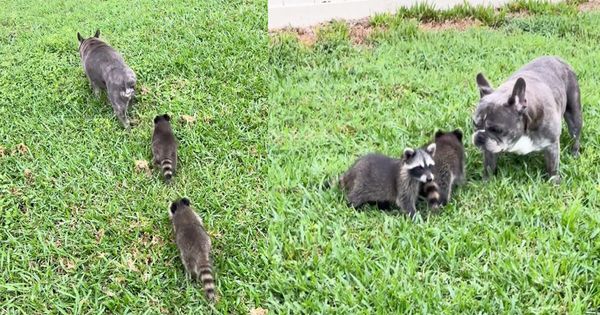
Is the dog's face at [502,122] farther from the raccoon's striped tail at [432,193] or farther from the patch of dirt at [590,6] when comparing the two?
the patch of dirt at [590,6]

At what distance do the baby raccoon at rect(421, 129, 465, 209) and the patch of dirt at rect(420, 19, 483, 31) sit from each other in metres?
4.43

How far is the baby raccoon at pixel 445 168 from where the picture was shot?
424cm

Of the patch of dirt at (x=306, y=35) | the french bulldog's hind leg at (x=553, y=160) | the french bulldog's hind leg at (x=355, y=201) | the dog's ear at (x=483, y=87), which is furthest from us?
the patch of dirt at (x=306, y=35)

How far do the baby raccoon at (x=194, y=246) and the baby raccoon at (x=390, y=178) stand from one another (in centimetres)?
109

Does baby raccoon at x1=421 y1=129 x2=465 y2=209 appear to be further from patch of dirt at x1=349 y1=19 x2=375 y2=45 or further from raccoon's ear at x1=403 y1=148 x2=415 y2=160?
patch of dirt at x1=349 y1=19 x2=375 y2=45

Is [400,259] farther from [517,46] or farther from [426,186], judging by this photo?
[517,46]

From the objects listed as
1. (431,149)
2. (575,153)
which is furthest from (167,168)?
(575,153)

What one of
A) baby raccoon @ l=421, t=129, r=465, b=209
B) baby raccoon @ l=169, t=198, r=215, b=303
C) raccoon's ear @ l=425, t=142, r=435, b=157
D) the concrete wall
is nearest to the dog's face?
baby raccoon @ l=421, t=129, r=465, b=209

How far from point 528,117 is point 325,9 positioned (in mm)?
5247

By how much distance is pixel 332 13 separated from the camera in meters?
9.10

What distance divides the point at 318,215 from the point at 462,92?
8.80 feet

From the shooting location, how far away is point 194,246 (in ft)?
12.7

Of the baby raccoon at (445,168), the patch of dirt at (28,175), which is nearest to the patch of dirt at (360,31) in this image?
the baby raccoon at (445,168)

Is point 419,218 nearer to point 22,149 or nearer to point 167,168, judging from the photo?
point 167,168
